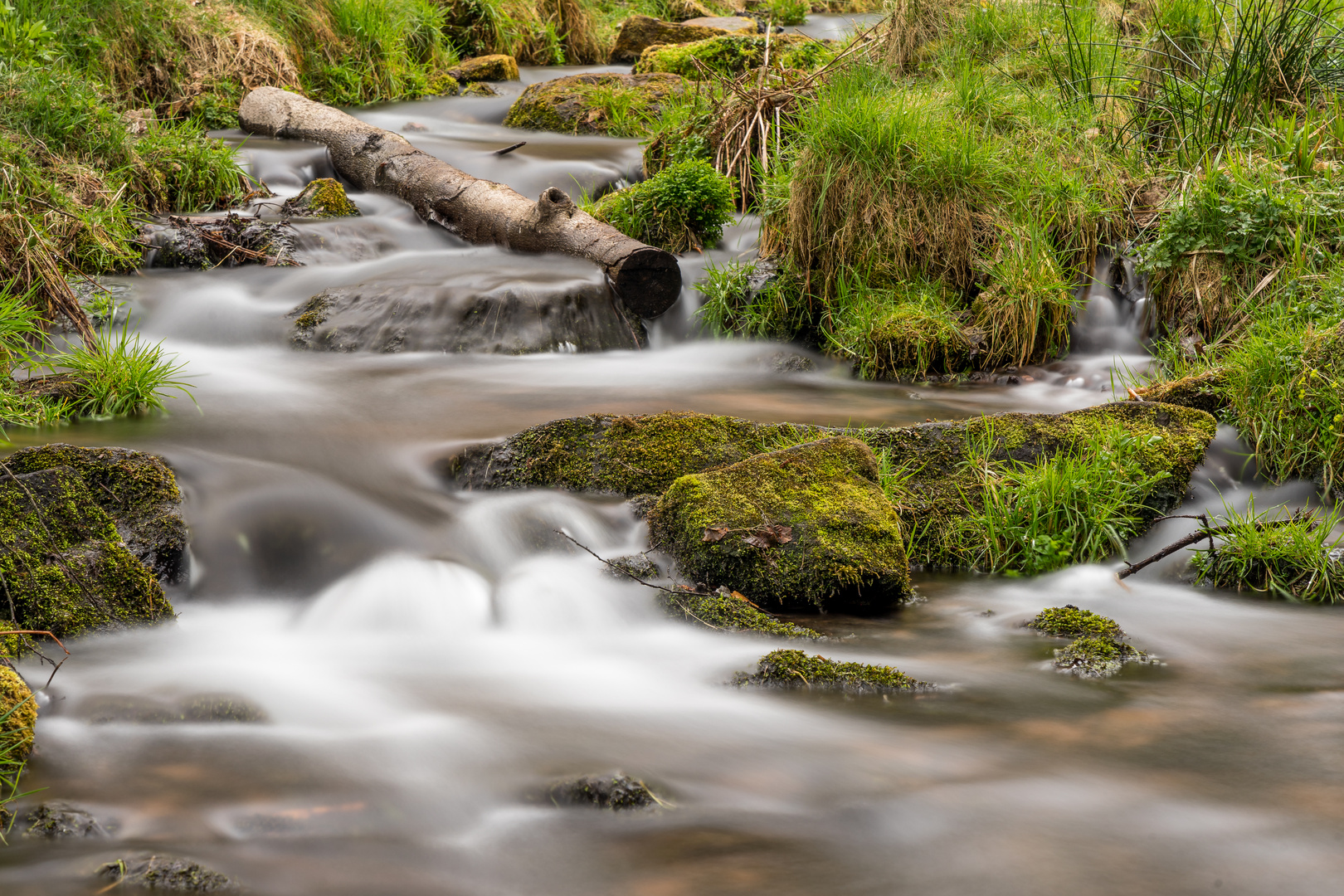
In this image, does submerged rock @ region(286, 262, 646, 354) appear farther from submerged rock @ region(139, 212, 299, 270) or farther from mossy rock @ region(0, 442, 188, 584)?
mossy rock @ region(0, 442, 188, 584)

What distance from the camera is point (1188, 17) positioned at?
7691mm

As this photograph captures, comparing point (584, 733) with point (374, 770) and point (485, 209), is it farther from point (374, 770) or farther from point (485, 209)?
point (485, 209)

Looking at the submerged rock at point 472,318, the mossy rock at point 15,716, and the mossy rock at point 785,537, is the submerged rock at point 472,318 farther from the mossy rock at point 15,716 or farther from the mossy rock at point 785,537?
the mossy rock at point 15,716

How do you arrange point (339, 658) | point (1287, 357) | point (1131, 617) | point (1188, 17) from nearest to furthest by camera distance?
1. point (339, 658)
2. point (1131, 617)
3. point (1287, 357)
4. point (1188, 17)

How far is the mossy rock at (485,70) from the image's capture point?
12266mm

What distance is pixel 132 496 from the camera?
11.0ft

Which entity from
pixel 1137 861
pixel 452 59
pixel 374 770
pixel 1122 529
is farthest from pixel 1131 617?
pixel 452 59

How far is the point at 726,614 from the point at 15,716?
6.01ft

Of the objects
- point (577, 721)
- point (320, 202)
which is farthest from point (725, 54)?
point (577, 721)

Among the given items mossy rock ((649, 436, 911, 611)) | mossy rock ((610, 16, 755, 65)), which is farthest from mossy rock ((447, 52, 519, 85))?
mossy rock ((649, 436, 911, 611))

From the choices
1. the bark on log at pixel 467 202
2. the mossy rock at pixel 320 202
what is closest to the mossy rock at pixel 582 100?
the bark on log at pixel 467 202

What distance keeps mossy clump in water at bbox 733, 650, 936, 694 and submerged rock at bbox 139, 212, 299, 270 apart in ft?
15.7

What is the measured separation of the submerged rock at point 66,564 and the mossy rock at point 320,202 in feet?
14.8

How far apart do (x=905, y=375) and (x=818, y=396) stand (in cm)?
62
